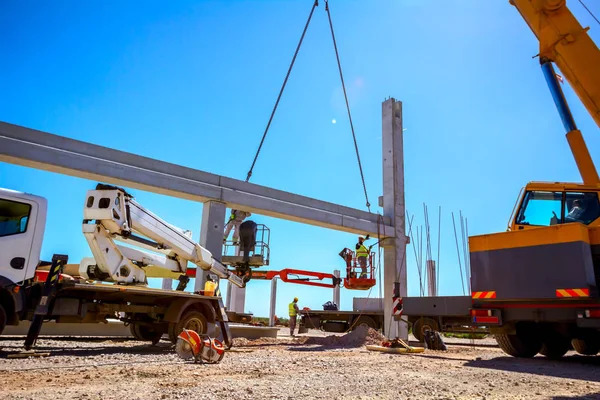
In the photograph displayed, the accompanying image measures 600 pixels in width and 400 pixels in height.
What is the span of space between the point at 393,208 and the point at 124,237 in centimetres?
1096

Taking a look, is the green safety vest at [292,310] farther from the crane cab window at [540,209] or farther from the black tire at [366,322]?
the crane cab window at [540,209]

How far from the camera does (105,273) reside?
27.9ft

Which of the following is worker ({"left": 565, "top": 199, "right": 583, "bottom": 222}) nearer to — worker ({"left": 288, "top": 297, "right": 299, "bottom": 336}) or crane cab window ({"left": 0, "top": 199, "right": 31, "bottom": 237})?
crane cab window ({"left": 0, "top": 199, "right": 31, "bottom": 237})

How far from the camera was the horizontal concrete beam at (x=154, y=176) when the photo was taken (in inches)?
397

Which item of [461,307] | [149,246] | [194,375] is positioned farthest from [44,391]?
[461,307]

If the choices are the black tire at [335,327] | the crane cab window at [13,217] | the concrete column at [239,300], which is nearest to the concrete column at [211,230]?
the crane cab window at [13,217]

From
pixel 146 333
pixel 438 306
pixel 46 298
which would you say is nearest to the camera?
pixel 46 298

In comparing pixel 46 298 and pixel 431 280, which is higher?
pixel 431 280

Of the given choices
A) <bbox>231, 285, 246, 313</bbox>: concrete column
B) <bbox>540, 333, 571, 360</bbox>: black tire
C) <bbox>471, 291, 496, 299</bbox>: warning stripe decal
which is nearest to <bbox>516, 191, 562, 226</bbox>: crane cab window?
<bbox>471, 291, 496, 299</bbox>: warning stripe decal

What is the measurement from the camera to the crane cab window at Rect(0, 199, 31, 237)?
7.42 metres

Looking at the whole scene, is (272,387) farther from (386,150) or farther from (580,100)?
(386,150)

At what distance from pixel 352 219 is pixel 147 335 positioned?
816 centimetres

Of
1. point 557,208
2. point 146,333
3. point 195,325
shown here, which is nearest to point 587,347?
point 557,208

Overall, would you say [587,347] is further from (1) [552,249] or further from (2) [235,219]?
(2) [235,219]
